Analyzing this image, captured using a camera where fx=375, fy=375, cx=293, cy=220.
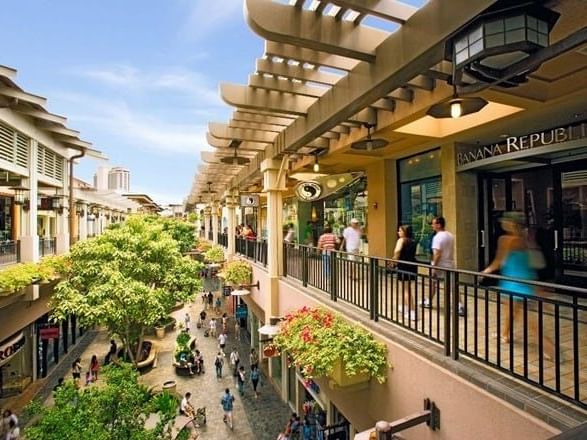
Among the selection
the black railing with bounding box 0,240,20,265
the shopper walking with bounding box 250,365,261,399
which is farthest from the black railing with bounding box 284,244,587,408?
the black railing with bounding box 0,240,20,265

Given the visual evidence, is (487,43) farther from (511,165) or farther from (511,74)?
(511,165)

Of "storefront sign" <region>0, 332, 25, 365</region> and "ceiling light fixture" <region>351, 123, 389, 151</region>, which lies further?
"storefront sign" <region>0, 332, 25, 365</region>

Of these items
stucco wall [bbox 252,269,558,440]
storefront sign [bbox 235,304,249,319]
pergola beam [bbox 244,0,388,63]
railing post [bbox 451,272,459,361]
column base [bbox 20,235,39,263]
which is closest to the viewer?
stucco wall [bbox 252,269,558,440]

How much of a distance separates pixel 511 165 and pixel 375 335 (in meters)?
5.15

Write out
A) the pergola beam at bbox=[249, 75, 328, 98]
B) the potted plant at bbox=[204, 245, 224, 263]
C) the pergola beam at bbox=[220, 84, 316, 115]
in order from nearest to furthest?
the pergola beam at bbox=[249, 75, 328, 98] → the pergola beam at bbox=[220, 84, 316, 115] → the potted plant at bbox=[204, 245, 224, 263]

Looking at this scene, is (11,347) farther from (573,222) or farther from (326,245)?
(573,222)

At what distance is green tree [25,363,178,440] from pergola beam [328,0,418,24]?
6028mm

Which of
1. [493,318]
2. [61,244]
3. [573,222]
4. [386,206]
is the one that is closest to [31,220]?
[61,244]

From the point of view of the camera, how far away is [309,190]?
12070 mm

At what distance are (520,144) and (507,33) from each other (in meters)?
4.96

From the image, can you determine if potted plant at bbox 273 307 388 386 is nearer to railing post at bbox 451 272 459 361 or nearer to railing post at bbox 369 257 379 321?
railing post at bbox 369 257 379 321

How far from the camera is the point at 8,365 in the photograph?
1357 cm

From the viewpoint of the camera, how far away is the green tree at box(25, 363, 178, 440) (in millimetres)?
5250

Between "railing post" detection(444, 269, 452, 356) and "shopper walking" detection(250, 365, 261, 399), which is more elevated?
"railing post" detection(444, 269, 452, 356)
